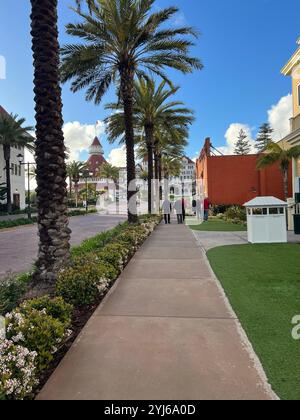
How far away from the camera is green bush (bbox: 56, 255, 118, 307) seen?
5.28 meters

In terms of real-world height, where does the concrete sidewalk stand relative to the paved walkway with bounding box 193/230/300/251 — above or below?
below

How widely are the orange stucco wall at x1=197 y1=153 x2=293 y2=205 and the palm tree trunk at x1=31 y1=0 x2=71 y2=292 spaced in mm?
22378

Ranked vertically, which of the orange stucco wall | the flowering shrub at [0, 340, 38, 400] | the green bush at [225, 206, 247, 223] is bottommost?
the flowering shrub at [0, 340, 38, 400]

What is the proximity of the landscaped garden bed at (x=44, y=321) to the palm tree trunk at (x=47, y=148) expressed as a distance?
51cm

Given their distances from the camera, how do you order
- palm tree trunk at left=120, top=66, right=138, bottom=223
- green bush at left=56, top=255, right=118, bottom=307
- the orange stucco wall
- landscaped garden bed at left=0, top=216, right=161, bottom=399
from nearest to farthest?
landscaped garden bed at left=0, top=216, right=161, bottom=399, green bush at left=56, top=255, right=118, bottom=307, palm tree trunk at left=120, top=66, right=138, bottom=223, the orange stucco wall

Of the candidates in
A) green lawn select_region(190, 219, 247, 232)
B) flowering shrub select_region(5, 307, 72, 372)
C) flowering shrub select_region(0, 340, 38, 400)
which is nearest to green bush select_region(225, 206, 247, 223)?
green lawn select_region(190, 219, 247, 232)

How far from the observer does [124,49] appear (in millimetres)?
14492

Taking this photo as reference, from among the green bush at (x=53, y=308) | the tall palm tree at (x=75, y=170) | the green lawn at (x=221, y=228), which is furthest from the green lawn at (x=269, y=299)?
the tall palm tree at (x=75, y=170)

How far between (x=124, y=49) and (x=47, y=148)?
32.3 feet

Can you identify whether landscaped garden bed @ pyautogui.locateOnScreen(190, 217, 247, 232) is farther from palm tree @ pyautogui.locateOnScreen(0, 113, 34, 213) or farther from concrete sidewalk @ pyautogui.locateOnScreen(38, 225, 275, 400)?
palm tree @ pyautogui.locateOnScreen(0, 113, 34, 213)

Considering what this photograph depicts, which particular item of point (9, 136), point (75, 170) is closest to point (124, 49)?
point (9, 136)

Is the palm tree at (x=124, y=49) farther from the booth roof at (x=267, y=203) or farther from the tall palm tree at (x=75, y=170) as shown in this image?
the tall palm tree at (x=75, y=170)

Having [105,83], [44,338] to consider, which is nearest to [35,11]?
[44,338]

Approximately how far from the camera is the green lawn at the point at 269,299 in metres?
3.41
